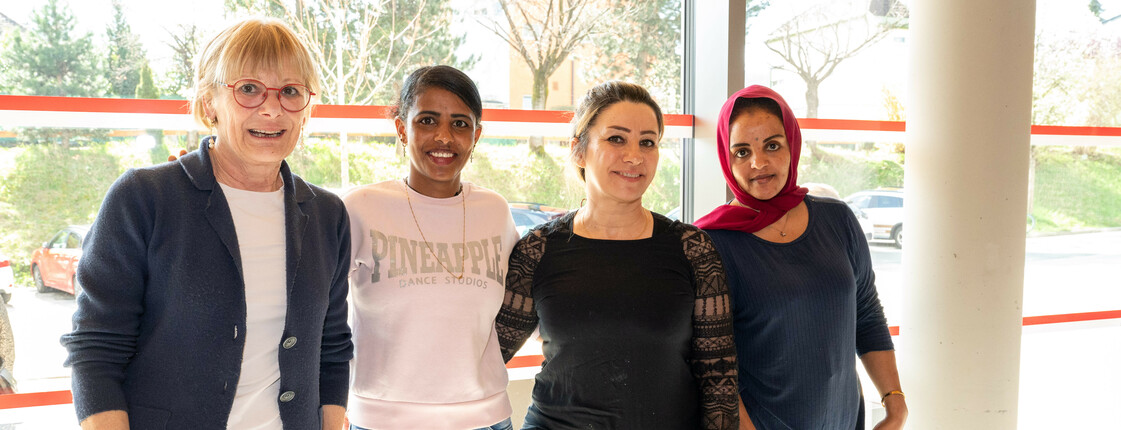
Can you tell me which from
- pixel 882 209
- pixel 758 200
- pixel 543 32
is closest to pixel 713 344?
pixel 758 200

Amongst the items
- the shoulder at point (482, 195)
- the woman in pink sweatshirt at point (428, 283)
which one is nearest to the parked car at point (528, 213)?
the shoulder at point (482, 195)

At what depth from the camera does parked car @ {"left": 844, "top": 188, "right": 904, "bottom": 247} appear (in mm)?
A: 4324

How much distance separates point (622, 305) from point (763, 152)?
0.70 m

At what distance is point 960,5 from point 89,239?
3.13 meters

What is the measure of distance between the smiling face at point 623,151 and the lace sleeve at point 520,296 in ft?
0.80

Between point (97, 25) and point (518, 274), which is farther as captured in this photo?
point (97, 25)

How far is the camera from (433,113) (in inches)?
79.9

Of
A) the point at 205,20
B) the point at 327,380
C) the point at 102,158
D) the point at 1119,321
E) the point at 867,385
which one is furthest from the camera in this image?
the point at 1119,321

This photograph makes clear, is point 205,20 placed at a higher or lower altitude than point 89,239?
higher

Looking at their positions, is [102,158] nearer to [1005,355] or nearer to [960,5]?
[960,5]

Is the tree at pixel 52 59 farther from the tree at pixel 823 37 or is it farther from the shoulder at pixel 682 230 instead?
the tree at pixel 823 37

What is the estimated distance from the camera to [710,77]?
341cm

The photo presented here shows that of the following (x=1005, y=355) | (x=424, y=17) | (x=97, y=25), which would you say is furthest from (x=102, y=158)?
(x=1005, y=355)

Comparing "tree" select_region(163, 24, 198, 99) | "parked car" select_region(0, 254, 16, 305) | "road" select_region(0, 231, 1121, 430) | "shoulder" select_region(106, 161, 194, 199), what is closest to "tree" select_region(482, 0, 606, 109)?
"tree" select_region(163, 24, 198, 99)
